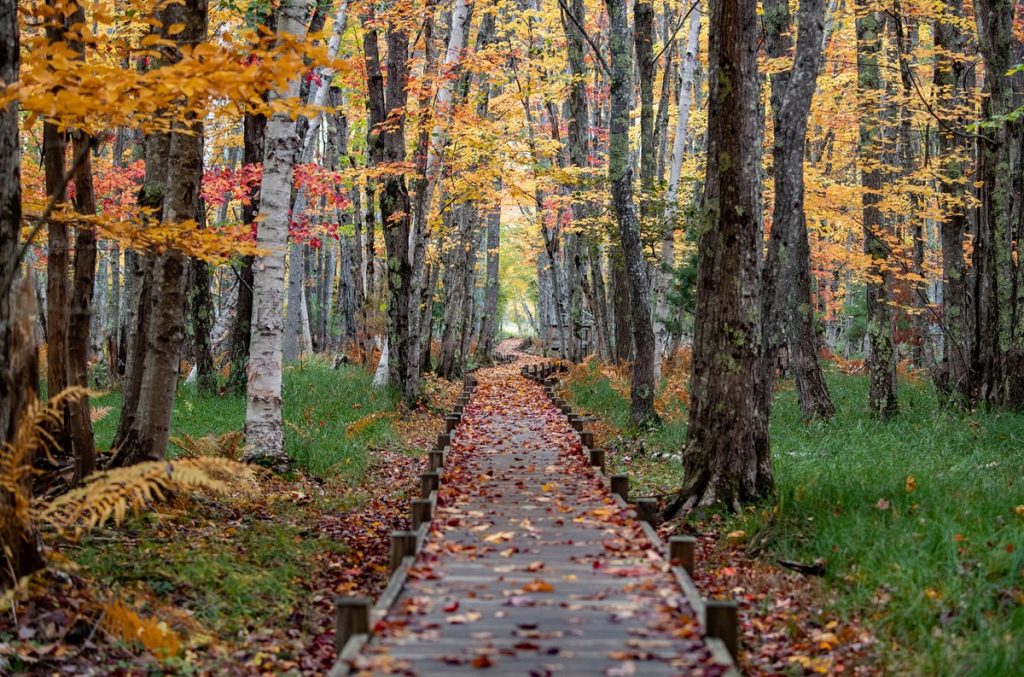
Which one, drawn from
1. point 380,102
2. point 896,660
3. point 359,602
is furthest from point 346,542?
point 380,102

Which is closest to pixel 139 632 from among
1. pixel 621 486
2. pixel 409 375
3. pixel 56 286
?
pixel 56 286

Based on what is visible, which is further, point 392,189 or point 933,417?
point 392,189

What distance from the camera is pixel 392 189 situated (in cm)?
1636

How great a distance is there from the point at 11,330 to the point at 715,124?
6775mm

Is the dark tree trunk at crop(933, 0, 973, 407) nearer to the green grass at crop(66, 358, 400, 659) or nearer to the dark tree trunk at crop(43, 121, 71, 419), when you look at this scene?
the green grass at crop(66, 358, 400, 659)

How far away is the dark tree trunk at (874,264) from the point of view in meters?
14.2

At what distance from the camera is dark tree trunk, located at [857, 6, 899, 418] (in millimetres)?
14250

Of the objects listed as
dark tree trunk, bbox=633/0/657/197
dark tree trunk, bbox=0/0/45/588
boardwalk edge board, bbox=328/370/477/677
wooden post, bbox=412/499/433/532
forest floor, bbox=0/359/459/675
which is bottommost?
forest floor, bbox=0/359/459/675

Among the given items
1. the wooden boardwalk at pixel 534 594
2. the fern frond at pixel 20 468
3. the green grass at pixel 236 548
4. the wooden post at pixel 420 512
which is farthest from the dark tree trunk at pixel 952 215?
the fern frond at pixel 20 468

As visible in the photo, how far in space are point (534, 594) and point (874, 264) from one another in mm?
11409

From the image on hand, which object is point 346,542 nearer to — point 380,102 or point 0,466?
point 0,466

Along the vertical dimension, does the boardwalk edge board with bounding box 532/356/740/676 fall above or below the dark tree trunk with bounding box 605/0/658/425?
below

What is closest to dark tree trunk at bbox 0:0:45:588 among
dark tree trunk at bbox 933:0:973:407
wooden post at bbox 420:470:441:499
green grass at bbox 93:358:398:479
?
wooden post at bbox 420:470:441:499

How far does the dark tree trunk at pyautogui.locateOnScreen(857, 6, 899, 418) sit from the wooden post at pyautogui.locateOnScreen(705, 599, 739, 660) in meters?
10.5
